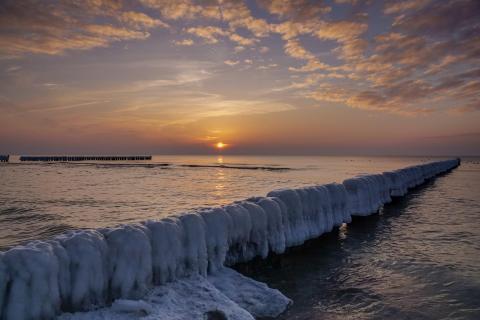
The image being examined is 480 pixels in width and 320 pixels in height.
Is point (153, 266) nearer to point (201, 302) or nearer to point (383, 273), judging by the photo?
point (201, 302)

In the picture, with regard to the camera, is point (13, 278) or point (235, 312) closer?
point (13, 278)

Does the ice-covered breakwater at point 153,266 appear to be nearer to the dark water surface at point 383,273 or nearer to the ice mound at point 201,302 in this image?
the ice mound at point 201,302

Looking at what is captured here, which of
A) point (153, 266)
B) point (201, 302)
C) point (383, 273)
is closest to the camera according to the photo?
point (201, 302)

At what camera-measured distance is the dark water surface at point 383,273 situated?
6449mm

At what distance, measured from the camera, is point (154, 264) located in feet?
19.0

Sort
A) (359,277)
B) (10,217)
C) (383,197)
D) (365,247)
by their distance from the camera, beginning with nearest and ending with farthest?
(359,277)
(365,247)
(10,217)
(383,197)

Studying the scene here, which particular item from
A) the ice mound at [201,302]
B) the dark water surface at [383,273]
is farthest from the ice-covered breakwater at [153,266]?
the dark water surface at [383,273]

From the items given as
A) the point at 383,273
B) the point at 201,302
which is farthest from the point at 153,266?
the point at 383,273

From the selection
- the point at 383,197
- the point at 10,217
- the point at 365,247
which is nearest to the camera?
the point at 365,247

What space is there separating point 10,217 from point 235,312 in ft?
45.0

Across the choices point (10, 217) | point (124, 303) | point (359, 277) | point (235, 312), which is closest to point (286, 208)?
point (359, 277)

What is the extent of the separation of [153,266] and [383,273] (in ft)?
17.9

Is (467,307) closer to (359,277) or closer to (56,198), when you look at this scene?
(359,277)

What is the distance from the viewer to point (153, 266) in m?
5.80
